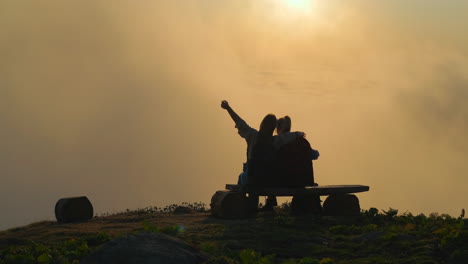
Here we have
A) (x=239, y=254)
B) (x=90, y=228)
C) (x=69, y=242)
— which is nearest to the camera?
(x=239, y=254)

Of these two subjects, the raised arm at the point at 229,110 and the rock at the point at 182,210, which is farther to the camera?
the rock at the point at 182,210

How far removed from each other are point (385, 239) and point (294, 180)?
3.85 m

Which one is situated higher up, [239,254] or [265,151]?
[265,151]

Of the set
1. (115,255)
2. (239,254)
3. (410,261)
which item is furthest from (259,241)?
(115,255)

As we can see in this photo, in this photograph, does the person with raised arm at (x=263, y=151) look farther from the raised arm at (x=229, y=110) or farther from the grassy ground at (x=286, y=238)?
the grassy ground at (x=286, y=238)

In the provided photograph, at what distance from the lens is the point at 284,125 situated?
14.9 metres

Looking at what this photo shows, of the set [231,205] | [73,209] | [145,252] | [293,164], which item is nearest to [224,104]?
[293,164]

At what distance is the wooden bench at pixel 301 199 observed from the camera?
14.0m

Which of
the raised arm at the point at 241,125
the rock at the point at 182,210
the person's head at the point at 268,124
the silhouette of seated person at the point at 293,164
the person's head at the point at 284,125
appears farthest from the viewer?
the rock at the point at 182,210

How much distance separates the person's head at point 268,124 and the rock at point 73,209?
5.46 meters

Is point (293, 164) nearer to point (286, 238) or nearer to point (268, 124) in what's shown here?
point (268, 124)

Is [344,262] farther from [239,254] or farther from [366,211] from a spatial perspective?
[366,211]

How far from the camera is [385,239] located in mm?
10977

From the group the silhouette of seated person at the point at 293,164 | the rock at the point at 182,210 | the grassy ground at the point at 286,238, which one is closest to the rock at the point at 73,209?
the grassy ground at the point at 286,238
